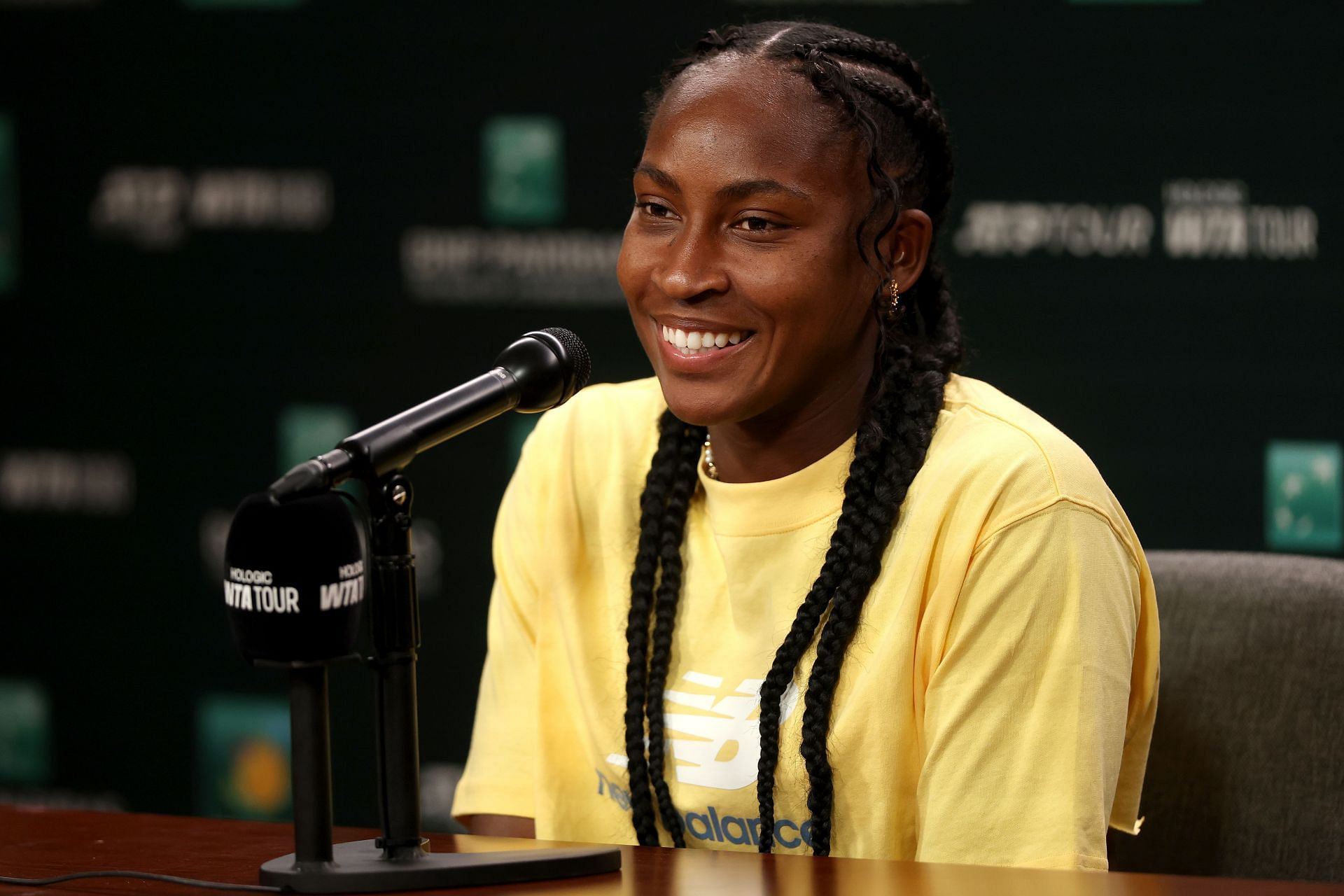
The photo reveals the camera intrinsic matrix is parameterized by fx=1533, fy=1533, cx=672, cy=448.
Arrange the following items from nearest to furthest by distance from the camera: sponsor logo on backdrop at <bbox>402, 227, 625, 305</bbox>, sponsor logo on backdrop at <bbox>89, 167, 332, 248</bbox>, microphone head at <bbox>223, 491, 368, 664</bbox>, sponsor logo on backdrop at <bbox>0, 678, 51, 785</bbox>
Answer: microphone head at <bbox>223, 491, 368, 664</bbox>
sponsor logo on backdrop at <bbox>402, 227, 625, 305</bbox>
sponsor logo on backdrop at <bbox>89, 167, 332, 248</bbox>
sponsor logo on backdrop at <bbox>0, 678, 51, 785</bbox>

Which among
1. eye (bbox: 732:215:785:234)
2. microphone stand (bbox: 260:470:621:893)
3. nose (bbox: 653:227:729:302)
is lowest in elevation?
microphone stand (bbox: 260:470:621:893)

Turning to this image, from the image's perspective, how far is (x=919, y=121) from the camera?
178 centimetres

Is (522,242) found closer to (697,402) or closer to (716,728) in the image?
(697,402)

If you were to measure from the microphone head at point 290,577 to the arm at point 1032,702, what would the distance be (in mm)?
708

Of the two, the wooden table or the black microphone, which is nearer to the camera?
the black microphone

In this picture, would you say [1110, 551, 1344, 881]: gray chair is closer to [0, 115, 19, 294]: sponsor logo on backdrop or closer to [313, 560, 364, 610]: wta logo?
[313, 560, 364, 610]: wta logo

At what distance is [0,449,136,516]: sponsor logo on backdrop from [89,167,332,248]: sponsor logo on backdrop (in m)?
0.50

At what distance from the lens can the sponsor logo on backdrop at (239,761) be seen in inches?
134

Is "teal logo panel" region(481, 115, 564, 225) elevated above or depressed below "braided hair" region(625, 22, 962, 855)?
above

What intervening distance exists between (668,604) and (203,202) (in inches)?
76.5

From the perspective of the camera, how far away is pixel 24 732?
3.53 m

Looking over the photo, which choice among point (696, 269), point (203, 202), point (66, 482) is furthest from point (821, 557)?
point (66, 482)

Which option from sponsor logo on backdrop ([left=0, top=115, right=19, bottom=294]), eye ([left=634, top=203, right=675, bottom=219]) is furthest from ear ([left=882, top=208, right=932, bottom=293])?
sponsor logo on backdrop ([left=0, top=115, right=19, bottom=294])

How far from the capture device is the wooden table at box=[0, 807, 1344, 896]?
1.21 meters
